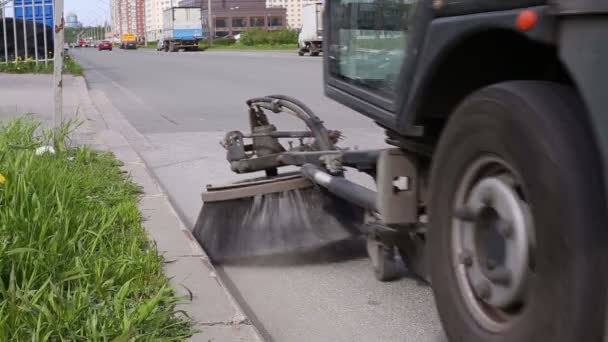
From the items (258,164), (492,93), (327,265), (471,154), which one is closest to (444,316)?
(471,154)

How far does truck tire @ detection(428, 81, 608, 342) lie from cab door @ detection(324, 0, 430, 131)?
17.9 inches

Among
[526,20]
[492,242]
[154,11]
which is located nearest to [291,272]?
[492,242]

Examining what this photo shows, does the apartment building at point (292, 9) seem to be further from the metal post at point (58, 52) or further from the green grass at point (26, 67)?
the metal post at point (58, 52)

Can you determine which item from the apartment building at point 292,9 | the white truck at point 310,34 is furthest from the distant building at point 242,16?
the white truck at point 310,34

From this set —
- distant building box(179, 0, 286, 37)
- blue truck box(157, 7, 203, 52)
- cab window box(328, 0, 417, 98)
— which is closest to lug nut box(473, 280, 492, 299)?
cab window box(328, 0, 417, 98)

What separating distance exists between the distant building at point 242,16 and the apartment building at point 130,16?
42.9 feet

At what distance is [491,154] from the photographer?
2285mm

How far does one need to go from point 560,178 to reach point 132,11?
162 metres

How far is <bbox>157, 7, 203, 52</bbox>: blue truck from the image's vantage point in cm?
6512

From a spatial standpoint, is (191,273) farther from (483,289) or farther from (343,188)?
(483,289)

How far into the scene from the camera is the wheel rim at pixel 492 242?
7.16 ft

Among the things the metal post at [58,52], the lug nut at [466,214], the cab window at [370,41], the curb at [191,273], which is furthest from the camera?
the metal post at [58,52]

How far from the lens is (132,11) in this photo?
517 ft

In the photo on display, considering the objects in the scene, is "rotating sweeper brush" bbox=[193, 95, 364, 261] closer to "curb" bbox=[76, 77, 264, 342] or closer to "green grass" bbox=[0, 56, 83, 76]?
"curb" bbox=[76, 77, 264, 342]
